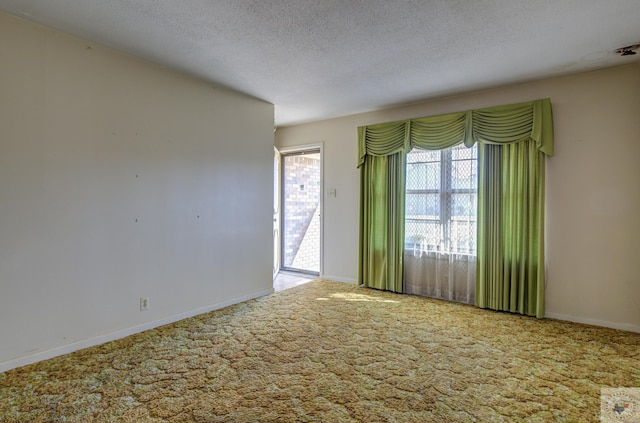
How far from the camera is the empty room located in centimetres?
221

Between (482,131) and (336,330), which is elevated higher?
(482,131)

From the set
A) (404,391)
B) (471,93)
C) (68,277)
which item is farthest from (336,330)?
(471,93)

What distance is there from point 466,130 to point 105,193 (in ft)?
12.4

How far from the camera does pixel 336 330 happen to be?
10.3ft

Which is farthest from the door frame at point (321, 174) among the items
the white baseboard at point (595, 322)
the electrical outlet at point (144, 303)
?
the white baseboard at point (595, 322)

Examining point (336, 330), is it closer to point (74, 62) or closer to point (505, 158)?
point (505, 158)

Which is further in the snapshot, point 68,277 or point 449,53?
point 449,53

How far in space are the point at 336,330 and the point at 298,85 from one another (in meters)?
2.61

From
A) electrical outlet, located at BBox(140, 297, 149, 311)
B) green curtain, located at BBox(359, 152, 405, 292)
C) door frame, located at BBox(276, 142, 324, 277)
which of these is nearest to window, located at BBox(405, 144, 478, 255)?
green curtain, located at BBox(359, 152, 405, 292)

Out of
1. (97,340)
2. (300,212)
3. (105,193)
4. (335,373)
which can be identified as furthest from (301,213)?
(335,373)

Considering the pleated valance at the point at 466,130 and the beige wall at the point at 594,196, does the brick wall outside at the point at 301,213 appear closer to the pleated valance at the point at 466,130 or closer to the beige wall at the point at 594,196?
the pleated valance at the point at 466,130

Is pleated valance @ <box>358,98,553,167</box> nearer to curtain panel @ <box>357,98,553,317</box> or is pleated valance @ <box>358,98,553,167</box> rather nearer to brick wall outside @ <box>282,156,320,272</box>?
curtain panel @ <box>357,98,553,317</box>

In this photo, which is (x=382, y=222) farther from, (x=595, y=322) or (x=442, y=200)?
(x=595, y=322)

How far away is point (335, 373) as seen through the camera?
2354 mm
